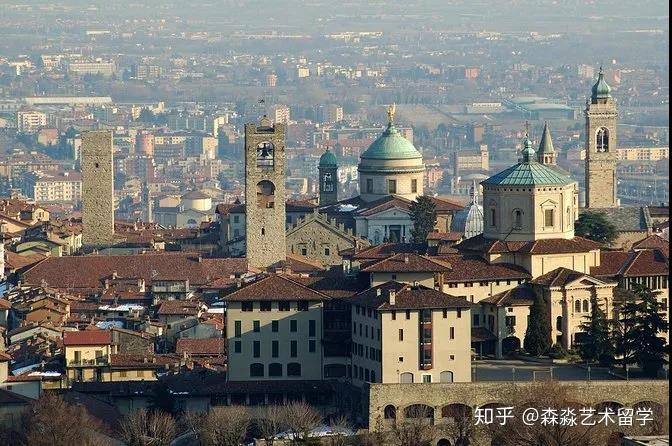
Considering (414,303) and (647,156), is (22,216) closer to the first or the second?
(414,303)

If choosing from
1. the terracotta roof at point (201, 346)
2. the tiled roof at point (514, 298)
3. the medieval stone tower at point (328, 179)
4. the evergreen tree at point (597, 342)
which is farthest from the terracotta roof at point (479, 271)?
the medieval stone tower at point (328, 179)

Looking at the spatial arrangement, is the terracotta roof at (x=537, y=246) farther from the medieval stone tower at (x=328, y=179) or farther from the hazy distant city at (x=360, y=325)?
the medieval stone tower at (x=328, y=179)

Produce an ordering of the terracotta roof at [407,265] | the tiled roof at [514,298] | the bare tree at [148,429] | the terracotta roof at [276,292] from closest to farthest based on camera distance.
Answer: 1. the bare tree at [148,429]
2. the terracotta roof at [276,292]
3. the terracotta roof at [407,265]
4. the tiled roof at [514,298]

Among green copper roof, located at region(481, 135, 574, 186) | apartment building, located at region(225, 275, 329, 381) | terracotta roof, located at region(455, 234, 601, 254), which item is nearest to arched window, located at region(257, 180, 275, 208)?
green copper roof, located at region(481, 135, 574, 186)

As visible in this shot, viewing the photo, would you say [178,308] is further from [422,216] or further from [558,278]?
[422,216]

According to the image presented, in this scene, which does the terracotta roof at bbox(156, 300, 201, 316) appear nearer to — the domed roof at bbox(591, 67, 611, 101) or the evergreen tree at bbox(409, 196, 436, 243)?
the evergreen tree at bbox(409, 196, 436, 243)

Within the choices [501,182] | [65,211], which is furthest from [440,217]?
[65,211]

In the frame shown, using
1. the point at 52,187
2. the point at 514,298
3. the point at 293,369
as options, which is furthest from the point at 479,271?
the point at 52,187
